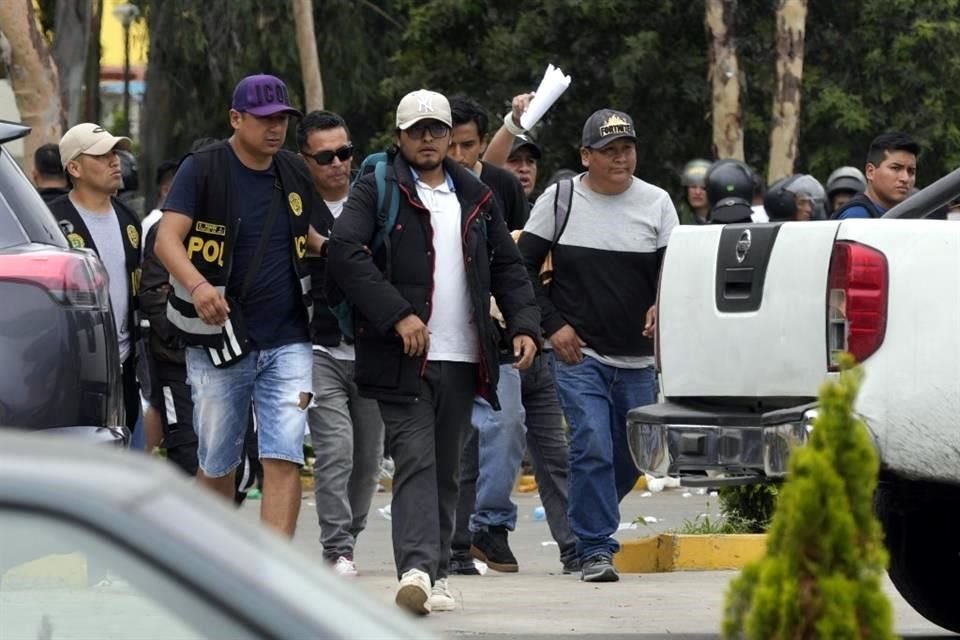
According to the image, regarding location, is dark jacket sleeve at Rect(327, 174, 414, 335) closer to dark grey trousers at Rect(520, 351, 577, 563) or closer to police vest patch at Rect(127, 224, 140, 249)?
police vest patch at Rect(127, 224, 140, 249)

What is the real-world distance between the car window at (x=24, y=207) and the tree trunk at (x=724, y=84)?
18.3 m

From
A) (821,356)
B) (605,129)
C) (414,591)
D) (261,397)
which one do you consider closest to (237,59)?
(605,129)

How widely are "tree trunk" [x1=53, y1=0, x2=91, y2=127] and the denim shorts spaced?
19058 millimetres

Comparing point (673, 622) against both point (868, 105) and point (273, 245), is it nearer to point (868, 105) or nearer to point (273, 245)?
point (273, 245)

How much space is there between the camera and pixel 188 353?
8336 millimetres

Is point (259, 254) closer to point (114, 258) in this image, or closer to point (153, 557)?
point (114, 258)

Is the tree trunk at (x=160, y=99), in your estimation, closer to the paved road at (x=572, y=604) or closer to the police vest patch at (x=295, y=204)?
the paved road at (x=572, y=604)

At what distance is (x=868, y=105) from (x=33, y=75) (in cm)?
1732

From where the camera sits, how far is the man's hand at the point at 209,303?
7.96m

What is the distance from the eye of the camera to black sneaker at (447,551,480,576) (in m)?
9.91

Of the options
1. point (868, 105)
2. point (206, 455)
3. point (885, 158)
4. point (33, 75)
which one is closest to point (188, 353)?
point (206, 455)

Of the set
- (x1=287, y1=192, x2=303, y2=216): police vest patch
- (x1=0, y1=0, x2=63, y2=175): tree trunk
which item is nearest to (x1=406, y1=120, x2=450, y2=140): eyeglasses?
(x1=287, y1=192, x2=303, y2=216): police vest patch

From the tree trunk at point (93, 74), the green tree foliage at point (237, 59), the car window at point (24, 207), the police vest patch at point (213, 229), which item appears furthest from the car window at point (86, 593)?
the tree trunk at point (93, 74)

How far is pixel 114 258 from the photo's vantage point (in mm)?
9477
